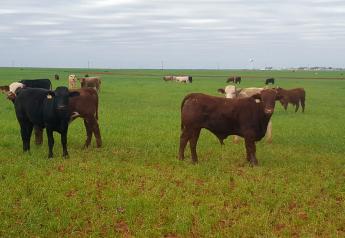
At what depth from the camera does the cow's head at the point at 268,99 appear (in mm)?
10352

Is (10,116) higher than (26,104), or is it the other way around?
(26,104)

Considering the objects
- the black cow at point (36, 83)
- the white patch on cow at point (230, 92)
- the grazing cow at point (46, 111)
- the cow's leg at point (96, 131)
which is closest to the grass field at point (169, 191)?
the cow's leg at point (96, 131)

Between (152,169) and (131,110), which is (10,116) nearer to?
(131,110)

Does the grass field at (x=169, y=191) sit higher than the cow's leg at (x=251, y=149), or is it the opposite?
the cow's leg at (x=251, y=149)

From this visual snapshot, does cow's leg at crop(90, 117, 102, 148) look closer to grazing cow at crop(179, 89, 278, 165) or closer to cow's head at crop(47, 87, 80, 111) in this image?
cow's head at crop(47, 87, 80, 111)

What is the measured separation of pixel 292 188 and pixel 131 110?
1490 cm

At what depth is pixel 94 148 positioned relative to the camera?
1218 centimetres

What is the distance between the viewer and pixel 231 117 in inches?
414

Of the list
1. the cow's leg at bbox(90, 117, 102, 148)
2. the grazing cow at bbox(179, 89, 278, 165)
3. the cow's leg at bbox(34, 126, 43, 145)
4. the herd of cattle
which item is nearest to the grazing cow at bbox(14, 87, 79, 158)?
the herd of cattle

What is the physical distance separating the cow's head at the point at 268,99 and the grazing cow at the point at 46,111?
4754mm

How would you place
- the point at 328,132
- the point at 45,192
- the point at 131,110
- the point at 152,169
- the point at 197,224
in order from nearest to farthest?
1. the point at 197,224
2. the point at 45,192
3. the point at 152,169
4. the point at 328,132
5. the point at 131,110

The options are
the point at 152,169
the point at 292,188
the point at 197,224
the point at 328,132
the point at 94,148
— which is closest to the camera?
the point at 197,224

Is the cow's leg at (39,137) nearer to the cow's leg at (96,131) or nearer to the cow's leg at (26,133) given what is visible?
the cow's leg at (26,133)

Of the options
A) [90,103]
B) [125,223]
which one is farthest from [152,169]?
[90,103]
